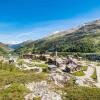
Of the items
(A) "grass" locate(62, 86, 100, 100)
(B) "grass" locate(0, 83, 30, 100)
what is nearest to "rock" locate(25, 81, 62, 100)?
(B) "grass" locate(0, 83, 30, 100)

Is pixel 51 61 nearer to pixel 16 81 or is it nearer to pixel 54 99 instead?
pixel 16 81

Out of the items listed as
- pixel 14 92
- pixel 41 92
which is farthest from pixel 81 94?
pixel 14 92

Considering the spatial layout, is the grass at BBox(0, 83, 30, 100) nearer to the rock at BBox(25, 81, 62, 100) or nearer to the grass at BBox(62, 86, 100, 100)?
the rock at BBox(25, 81, 62, 100)

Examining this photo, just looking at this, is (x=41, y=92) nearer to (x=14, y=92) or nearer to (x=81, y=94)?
(x=14, y=92)

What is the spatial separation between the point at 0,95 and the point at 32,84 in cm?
806

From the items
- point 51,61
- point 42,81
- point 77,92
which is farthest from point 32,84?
point 51,61

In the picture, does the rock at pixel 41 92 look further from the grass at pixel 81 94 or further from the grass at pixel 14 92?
the grass at pixel 81 94

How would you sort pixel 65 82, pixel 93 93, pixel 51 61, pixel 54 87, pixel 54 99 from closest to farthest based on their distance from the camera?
pixel 54 99, pixel 93 93, pixel 54 87, pixel 65 82, pixel 51 61

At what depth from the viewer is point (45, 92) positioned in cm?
4500

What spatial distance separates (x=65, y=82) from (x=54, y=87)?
907 centimetres

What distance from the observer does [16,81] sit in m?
52.0

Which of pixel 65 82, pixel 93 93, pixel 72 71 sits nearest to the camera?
pixel 93 93

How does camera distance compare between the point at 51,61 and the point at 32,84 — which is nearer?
the point at 32,84

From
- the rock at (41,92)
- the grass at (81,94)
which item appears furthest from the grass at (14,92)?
the grass at (81,94)
